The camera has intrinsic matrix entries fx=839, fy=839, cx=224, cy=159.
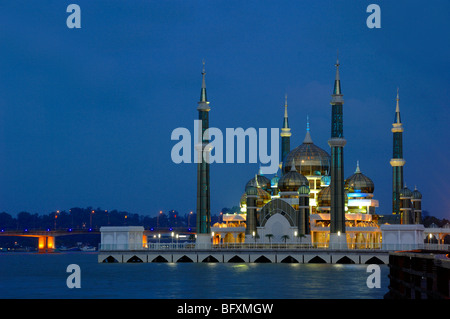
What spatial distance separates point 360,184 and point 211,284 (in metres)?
65.1

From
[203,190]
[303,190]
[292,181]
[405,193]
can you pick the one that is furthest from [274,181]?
[203,190]

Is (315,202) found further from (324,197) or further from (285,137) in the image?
(285,137)

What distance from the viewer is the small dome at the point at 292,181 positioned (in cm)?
12656

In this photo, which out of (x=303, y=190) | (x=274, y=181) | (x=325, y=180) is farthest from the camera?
(x=274, y=181)

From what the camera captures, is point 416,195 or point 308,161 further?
point 416,195

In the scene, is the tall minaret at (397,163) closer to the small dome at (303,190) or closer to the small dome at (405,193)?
the small dome at (405,193)

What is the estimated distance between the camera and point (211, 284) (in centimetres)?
7275

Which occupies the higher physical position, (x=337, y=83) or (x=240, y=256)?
(x=337, y=83)

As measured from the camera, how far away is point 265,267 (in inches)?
3920

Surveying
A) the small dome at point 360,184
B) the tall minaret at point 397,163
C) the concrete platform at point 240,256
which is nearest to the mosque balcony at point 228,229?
the concrete platform at point 240,256

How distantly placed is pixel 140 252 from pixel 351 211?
37162 millimetres

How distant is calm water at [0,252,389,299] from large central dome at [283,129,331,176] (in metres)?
37.7

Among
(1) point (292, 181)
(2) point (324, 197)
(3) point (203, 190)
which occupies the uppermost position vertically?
Result: (1) point (292, 181)

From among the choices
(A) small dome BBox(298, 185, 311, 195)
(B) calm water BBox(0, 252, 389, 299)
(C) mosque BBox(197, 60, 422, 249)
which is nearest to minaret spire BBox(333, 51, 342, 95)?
(C) mosque BBox(197, 60, 422, 249)
